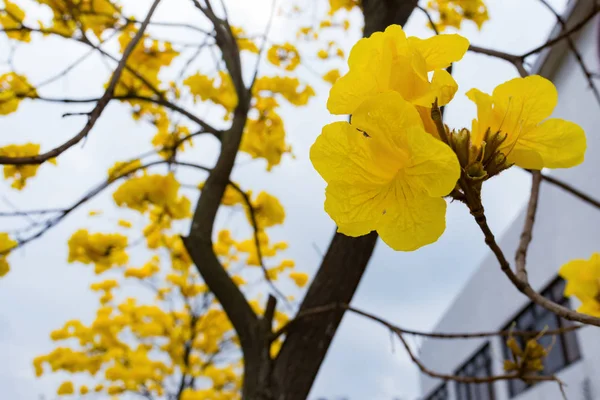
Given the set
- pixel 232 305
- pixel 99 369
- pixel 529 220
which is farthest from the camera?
pixel 99 369

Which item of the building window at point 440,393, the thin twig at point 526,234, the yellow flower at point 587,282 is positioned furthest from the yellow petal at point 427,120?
the building window at point 440,393

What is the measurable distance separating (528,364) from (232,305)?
99cm

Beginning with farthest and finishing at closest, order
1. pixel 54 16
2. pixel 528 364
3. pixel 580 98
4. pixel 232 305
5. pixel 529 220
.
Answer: pixel 580 98
pixel 54 16
pixel 232 305
pixel 528 364
pixel 529 220

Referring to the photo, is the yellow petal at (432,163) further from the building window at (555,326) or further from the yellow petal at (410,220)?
the building window at (555,326)

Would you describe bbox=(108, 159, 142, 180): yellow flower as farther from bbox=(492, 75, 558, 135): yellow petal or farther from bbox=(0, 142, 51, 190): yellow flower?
bbox=(492, 75, 558, 135): yellow petal

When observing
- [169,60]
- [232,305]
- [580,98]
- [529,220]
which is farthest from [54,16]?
[580,98]

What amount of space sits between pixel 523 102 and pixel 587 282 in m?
0.65

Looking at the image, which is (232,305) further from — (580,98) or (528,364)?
(580,98)

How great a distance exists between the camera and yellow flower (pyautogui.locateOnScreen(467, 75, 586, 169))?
25.4 inches

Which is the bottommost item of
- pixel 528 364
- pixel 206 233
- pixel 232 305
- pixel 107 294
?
pixel 528 364

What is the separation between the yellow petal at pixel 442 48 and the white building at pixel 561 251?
342 centimetres

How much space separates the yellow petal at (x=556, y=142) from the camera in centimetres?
67

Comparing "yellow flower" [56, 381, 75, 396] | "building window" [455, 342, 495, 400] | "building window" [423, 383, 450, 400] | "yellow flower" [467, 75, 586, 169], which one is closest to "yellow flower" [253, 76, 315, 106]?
"yellow flower" [467, 75, 586, 169]

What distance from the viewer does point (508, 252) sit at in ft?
31.6
